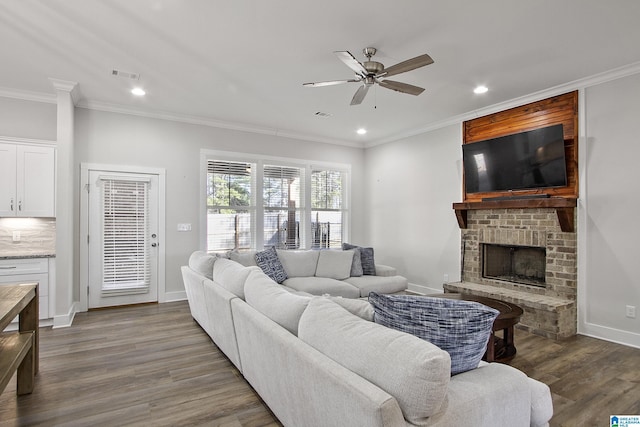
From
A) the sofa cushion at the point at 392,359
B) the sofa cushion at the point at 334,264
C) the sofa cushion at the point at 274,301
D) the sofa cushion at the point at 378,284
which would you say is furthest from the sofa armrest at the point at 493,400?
the sofa cushion at the point at 334,264

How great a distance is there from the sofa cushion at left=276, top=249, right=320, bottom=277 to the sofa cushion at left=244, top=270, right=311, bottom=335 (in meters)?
2.14

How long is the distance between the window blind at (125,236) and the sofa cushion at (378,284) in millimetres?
2927

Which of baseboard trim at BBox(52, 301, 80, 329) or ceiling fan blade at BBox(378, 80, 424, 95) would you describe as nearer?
ceiling fan blade at BBox(378, 80, 424, 95)

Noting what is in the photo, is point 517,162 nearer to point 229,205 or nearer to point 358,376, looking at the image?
point 358,376

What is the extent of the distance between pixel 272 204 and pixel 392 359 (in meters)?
5.06

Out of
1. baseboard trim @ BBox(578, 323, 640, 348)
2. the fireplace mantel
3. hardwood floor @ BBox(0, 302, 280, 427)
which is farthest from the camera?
the fireplace mantel

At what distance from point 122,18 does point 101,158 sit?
8.61 ft

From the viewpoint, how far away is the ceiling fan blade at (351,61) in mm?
2666

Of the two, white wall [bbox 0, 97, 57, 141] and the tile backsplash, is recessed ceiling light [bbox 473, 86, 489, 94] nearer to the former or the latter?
white wall [bbox 0, 97, 57, 141]

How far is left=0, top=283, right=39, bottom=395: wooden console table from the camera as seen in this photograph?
2.02m

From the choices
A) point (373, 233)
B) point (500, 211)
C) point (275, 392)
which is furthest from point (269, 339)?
point (373, 233)

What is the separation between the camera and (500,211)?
15.3ft

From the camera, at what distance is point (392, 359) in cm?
127

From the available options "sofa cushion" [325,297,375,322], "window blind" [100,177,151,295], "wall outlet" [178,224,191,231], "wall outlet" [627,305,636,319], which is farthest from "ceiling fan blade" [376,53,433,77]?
"window blind" [100,177,151,295]
